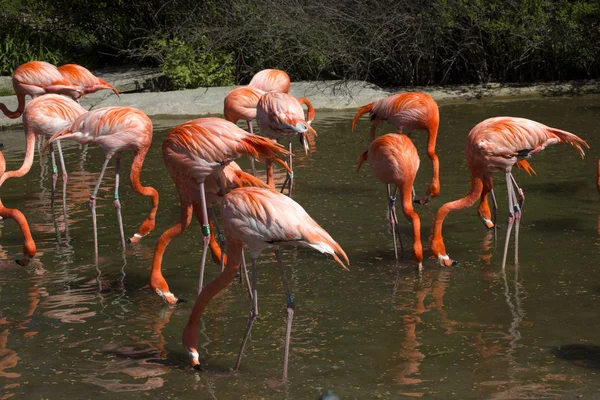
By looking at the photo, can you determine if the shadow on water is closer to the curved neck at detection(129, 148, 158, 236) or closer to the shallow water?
the shallow water

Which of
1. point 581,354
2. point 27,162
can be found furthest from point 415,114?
point 581,354

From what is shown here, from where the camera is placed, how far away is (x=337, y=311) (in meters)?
4.87

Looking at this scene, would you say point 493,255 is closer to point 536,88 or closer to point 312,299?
point 312,299

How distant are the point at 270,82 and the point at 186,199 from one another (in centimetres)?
420

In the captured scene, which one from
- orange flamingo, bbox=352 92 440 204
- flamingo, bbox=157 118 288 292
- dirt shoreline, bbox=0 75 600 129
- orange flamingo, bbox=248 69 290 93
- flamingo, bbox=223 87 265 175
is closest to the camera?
flamingo, bbox=157 118 288 292

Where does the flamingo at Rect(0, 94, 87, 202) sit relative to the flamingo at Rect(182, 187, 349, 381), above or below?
above

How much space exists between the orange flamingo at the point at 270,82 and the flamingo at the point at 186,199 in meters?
3.70

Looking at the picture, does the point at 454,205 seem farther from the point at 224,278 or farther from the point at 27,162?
the point at 27,162

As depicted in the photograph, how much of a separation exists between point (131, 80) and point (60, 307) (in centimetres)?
921

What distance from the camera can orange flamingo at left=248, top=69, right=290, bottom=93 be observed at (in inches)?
354

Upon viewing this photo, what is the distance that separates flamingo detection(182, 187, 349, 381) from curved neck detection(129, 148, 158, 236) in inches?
79.0

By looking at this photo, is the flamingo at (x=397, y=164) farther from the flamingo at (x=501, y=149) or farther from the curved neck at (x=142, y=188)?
the curved neck at (x=142, y=188)

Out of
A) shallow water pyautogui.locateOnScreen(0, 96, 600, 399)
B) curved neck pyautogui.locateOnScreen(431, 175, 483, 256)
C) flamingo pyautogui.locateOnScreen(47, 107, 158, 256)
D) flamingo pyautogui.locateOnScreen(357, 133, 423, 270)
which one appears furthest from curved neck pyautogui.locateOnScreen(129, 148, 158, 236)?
curved neck pyautogui.locateOnScreen(431, 175, 483, 256)

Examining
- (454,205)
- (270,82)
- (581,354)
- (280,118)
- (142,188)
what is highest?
(270,82)
